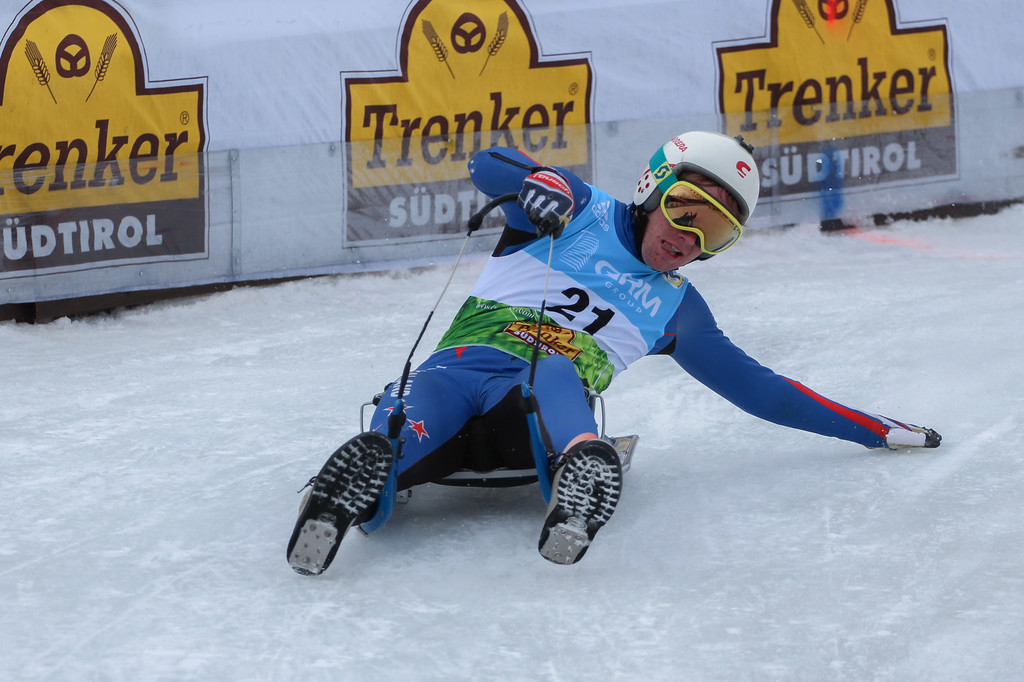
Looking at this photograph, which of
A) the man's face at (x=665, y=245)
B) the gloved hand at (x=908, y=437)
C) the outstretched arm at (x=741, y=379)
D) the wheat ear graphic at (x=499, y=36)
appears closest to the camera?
the man's face at (x=665, y=245)

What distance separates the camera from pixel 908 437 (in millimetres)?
3111

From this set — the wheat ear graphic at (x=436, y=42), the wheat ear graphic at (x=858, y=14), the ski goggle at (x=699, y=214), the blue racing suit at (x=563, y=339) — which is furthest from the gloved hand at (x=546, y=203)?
the wheat ear graphic at (x=858, y=14)

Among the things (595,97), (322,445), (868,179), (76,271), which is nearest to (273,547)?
(322,445)

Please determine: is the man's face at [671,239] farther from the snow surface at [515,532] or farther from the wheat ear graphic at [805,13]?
the wheat ear graphic at [805,13]

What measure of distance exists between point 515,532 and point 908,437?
1.27 m

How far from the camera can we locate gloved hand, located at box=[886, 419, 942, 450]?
10.2ft

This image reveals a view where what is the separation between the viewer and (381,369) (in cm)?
420

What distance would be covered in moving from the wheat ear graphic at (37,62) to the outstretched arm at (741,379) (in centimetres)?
356

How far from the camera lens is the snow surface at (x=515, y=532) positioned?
6.47ft

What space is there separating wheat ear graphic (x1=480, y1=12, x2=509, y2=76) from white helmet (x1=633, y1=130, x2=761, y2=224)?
319cm

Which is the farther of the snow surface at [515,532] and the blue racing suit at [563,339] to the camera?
the blue racing suit at [563,339]

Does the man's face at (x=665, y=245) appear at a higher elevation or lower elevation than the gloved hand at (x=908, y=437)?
higher

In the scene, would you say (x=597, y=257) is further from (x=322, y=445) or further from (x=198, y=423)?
(x=198, y=423)

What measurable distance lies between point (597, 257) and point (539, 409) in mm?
610
